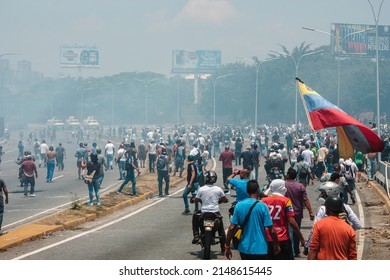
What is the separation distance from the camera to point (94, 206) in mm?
24281

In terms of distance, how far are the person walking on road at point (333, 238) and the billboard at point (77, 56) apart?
17043cm

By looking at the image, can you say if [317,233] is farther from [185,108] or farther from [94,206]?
[185,108]

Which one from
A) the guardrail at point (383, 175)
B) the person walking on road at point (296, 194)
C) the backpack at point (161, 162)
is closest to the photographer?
the person walking on road at point (296, 194)

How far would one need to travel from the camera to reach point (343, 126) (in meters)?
14.9

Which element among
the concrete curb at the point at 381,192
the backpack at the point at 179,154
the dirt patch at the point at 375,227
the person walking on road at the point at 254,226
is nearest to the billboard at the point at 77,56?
the backpack at the point at 179,154

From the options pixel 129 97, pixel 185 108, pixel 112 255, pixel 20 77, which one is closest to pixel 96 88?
pixel 129 97

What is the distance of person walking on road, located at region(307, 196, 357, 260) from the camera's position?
9672mm

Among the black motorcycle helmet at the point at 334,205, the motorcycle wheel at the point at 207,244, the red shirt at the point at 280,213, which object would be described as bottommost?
the motorcycle wheel at the point at 207,244

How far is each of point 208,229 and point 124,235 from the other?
4090 millimetres

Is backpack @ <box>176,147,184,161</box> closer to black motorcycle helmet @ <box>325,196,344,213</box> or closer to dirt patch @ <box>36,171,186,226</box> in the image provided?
dirt patch @ <box>36,171,186,226</box>

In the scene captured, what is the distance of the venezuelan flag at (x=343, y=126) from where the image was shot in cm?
1414

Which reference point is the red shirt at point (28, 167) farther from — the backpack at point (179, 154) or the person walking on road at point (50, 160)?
the backpack at point (179, 154)

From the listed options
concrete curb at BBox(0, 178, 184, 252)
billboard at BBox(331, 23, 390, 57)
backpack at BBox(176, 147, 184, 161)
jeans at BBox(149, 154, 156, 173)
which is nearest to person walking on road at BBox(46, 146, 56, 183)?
jeans at BBox(149, 154, 156, 173)
